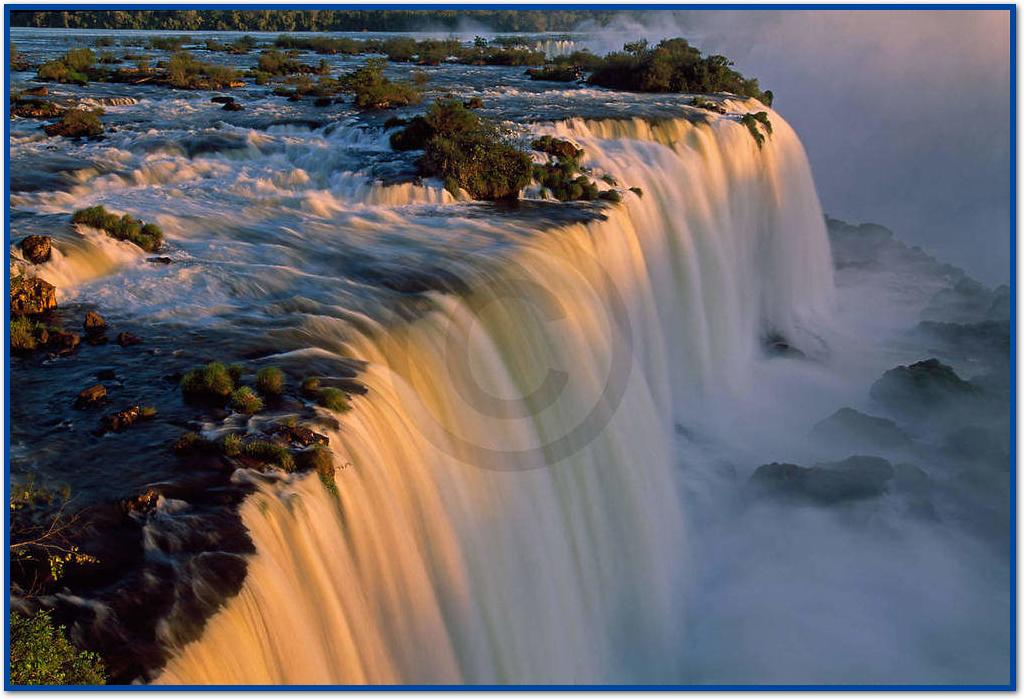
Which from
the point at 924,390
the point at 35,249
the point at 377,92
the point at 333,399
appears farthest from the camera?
the point at 377,92

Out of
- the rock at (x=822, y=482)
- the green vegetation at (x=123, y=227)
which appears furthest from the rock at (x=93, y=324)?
the rock at (x=822, y=482)

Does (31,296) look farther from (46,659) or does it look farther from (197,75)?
(197,75)

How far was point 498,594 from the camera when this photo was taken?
9.74 meters

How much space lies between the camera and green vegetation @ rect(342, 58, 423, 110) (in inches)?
973

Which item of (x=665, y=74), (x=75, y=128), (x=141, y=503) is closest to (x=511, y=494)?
(x=141, y=503)

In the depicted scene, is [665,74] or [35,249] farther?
[665,74]

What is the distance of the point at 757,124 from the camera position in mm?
26844

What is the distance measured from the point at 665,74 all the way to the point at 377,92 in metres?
10.7

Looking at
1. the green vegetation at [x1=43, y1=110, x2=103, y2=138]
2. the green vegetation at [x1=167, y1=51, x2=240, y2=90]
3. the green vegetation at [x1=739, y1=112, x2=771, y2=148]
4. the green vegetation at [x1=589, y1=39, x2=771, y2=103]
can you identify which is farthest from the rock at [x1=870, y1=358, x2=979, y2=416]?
the green vegetation at [x1=167, y1=51, x2=240, y2=90]

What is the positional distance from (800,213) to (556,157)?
12346 mm

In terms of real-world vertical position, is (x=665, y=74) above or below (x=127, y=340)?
above

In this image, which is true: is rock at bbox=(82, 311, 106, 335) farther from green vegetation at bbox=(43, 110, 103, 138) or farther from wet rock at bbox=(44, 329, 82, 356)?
green vegetation at bbox=(43, 110, 103, 138)

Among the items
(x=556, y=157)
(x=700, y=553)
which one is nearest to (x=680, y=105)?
(x=556, y=157)

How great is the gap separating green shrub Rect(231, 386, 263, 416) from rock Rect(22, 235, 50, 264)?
4339mm
